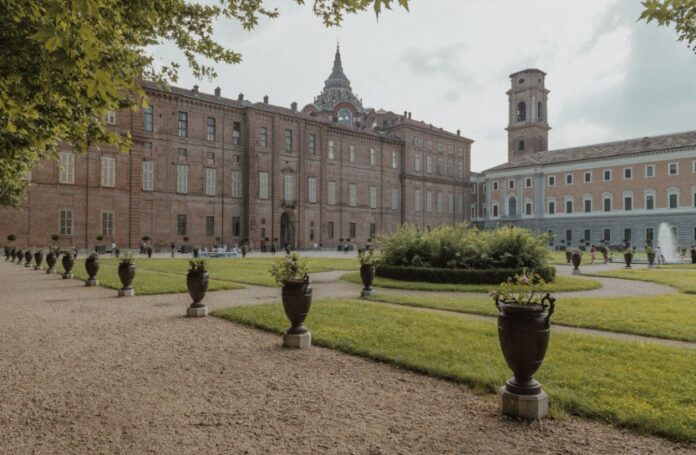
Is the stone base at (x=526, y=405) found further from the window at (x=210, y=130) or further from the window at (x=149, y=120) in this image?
the window at (x=210, y=130)

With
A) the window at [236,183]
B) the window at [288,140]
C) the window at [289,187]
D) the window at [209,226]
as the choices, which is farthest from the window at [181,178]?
the window at [288,140]

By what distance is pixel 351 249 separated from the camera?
51.3 metres

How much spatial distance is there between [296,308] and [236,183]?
4090cm

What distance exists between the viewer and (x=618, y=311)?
31.0ft

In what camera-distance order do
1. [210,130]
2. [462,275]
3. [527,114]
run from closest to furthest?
[462,275], [210,130], [527,114]

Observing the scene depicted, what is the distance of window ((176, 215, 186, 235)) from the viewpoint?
41.7 meters

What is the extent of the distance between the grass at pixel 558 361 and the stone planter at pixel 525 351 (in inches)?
19.4

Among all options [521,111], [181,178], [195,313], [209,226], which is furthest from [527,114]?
[195,313]

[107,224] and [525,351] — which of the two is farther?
[107,224]

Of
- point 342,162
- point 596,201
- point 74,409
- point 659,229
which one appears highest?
point 342,162

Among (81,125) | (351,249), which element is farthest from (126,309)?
(351,249)

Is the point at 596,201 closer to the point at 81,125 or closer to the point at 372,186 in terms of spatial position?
the point at 372,186

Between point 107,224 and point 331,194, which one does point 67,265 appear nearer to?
point 107,224

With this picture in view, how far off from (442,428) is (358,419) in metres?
0.72
